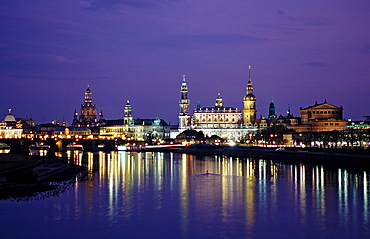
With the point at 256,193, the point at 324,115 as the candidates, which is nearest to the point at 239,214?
the point at 256,193

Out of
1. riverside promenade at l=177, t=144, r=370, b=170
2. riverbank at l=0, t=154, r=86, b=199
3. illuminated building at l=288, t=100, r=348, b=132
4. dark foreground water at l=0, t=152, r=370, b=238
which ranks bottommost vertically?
dark foreground water at l=0, t=152, r=370, b=238

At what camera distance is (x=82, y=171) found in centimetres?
7481

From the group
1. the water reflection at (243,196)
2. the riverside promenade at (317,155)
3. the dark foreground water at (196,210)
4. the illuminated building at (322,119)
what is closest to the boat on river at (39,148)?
the riverside promenade at (317,155)

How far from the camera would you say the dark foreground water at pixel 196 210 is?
34.5 meters

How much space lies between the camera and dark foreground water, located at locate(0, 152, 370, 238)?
34500mm

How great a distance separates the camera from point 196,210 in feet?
137

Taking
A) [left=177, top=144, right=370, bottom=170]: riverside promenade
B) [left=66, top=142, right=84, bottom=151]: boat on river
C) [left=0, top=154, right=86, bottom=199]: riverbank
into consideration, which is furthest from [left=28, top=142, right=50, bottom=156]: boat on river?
[left=0, top=154, right=86, bottom=199]: riverbank

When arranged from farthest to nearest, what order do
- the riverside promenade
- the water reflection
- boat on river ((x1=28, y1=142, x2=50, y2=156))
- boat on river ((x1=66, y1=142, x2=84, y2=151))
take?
boat on river ((x1=66, y1=142, x2=84, y2=151)) → boat on river ((x1=28, y1=142, x2=50, y2=156)) → the riverside promenade → the water reflection

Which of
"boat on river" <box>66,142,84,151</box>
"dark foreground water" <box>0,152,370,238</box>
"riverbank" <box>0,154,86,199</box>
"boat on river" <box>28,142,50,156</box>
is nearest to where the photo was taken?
"dark foreground water" <box>0,152,370,238</box>

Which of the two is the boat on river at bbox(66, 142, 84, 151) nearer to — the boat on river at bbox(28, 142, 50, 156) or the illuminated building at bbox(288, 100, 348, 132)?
the boat on river at bbox(28, 142, 50, 156)

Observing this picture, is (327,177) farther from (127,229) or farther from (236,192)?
(127,229)

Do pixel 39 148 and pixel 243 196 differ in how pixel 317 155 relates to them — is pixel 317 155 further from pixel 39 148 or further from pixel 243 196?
pixel 39 148

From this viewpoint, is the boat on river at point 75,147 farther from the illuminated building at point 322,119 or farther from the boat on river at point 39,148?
the illuminated building at point 322,119

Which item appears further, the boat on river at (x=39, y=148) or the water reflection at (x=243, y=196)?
the boat on river at (x=39, y=148)
